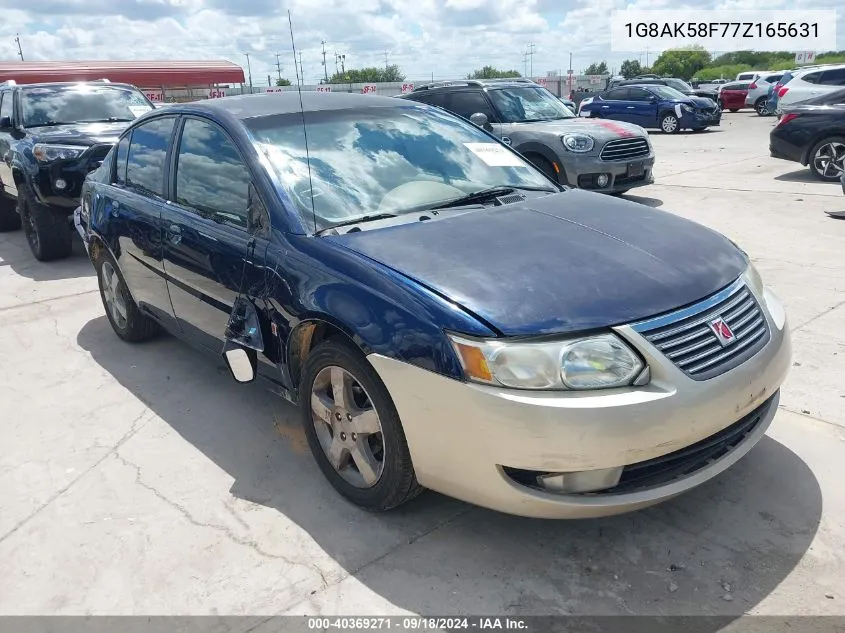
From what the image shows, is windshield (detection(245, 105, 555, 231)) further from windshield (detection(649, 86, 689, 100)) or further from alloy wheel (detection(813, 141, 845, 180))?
windshield (detection(649, 86, 689, 100))

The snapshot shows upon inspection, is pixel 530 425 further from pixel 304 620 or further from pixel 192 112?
pixel 192 112

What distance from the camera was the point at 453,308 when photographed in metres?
2.39

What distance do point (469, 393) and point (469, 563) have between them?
28.4 inches

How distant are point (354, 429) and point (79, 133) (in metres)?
6.63

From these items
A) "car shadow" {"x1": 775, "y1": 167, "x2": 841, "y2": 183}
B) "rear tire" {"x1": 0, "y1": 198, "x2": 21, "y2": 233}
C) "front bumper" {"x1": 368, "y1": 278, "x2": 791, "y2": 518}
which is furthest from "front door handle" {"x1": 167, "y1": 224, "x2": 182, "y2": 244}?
"car shadow" {"x1": 775, "y1": 167, "x2": 841, "y2": 183}

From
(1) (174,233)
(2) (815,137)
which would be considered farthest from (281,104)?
(2) (815,137)

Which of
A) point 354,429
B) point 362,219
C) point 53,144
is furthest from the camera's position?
point 53,144

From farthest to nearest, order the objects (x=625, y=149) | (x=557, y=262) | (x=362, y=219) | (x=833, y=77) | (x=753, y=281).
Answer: (x=833, y=77)
(x=625, y=149)
(x=362, y=219)
(x=753, y=281)
(x=557, y=262)

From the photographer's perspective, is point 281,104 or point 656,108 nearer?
point 281,104

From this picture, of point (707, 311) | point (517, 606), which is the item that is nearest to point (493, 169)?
point (707, 311)

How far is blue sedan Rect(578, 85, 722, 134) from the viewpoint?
1941 cm

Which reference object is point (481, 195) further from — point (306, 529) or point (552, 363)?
point (306, 529)

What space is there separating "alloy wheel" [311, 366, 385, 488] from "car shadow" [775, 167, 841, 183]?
9363 mm

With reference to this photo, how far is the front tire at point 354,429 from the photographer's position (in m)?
2.61
